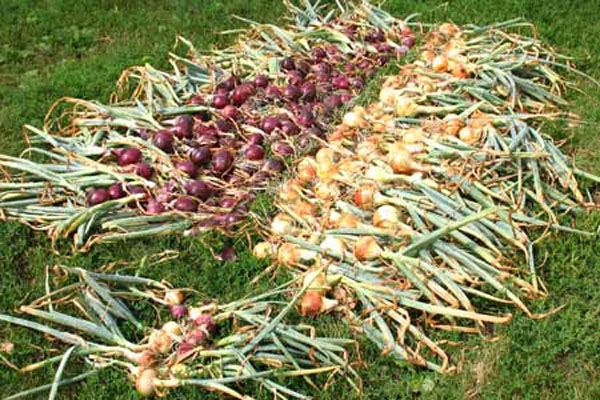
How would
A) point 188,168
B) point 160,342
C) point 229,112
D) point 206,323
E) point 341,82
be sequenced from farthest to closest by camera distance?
point 341,82 < point 229,112 < point 188,168 < point 206,323 < point 160,342

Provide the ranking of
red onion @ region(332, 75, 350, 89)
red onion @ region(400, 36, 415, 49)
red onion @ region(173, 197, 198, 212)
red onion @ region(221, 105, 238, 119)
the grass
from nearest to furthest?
1. the grass
2. red onion @ region(173, 197, 198, 212)
3. red onion @ region(221, 105, 238, 119)
4. red onion @ region(332, 75, 350, 89)
5. red onion @ region(400, 36, 415, 49)

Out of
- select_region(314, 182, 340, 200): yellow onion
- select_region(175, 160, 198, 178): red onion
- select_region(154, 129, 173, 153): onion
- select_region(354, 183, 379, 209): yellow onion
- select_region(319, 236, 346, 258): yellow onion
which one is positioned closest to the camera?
select_region(319, 236, 346, 258): yellow onion

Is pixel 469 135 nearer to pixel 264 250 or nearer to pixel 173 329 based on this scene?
pixel 264 250

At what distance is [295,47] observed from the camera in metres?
5.76

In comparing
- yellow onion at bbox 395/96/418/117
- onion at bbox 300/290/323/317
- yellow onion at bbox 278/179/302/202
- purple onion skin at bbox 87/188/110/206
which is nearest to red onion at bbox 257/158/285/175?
yellow onion at bbox 278/179/302/202

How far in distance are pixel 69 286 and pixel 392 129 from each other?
1945mm

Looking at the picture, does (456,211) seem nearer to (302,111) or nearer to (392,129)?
(392,129)

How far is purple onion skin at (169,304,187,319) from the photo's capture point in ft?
11.5

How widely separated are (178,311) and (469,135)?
72.4 inches

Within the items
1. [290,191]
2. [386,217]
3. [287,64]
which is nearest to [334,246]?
[386,217]

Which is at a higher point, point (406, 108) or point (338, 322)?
point (406, 108)

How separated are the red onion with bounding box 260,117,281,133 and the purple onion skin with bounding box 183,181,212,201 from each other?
2.25 ft

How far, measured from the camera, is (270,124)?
473 centimetres

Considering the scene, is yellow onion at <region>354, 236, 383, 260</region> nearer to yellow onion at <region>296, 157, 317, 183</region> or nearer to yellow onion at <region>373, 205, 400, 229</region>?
yellow onion at <region>373, 205, 400, 229</region>
